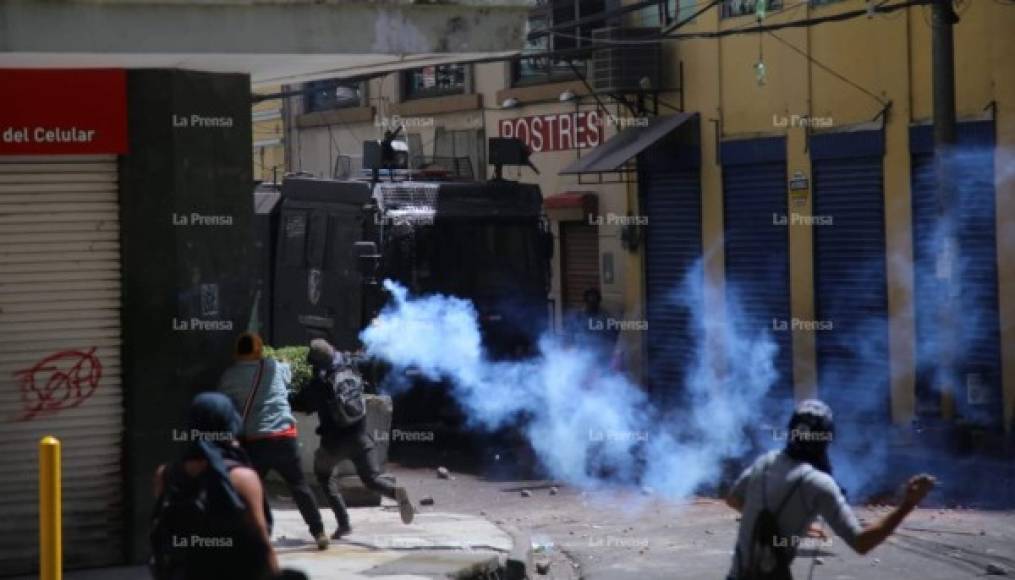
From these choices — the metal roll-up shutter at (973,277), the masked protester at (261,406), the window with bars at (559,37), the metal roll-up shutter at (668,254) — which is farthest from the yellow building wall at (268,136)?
the masked protester at (261,406)

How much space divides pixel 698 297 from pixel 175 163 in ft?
40.3

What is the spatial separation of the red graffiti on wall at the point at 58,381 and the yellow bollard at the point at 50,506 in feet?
8.55

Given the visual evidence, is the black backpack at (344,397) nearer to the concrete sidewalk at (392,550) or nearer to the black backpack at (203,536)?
the concrete sidewalk at (392,550)

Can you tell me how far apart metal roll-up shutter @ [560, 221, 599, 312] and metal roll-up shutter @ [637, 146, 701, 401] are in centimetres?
131

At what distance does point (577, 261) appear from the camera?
24078 mm

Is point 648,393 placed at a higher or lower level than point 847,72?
lower

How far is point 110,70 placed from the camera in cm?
1026

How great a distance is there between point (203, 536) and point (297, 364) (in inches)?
282

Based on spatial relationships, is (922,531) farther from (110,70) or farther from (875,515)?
(110,70)

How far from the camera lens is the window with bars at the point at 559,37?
23141 mm

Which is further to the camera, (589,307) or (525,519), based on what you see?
(589,307)

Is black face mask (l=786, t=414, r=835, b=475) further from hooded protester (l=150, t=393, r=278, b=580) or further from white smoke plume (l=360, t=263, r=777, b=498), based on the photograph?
white smoke plume (l=360, t=263, r=777, b=498)

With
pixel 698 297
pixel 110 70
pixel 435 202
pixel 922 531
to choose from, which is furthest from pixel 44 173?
pixel 698 297

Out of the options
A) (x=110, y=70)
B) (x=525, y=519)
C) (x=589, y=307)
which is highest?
(x=110, y=70)
